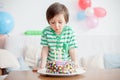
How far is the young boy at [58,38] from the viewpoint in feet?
5.12

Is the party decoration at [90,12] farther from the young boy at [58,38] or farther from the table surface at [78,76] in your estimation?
the table surface at [78,76]

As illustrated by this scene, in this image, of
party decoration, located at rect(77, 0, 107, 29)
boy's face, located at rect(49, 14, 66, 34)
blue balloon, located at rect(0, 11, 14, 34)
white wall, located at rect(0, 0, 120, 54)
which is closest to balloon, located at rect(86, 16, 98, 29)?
party decoration, located at rect(77, 0, 107, 29)

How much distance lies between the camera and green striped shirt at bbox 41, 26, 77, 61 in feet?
5.34

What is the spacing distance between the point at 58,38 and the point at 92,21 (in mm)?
2180

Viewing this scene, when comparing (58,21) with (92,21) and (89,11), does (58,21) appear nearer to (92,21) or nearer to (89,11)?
(89,11)

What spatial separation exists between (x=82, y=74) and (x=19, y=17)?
2.63 m

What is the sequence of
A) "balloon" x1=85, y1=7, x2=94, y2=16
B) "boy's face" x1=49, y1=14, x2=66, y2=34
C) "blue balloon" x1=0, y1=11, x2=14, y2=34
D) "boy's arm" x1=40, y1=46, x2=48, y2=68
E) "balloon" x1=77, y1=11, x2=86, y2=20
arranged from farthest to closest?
"balloon" x1=77, y1=11, x2=86, y2=20 < "balloon" x1=85, y1=7, x2=94, y2=16 < "blue balloon" x1=0, y1=11, x2=14, y2=34 < "boy's arm" x1=40, y1=46, x2=48, y2=68 < "boy's face" x1=49, y1=14, x2=66, y2=34

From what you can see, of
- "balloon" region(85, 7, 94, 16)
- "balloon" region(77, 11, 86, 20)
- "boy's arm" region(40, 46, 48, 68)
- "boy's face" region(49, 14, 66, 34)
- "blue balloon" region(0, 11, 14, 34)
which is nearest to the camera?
"boy's face" region(49, 14, 66, 34)

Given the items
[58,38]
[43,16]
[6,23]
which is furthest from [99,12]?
[58,38]

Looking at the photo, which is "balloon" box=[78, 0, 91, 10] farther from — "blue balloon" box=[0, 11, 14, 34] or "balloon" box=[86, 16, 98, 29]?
"blue balloon" box=[0, 11, 14, 34]

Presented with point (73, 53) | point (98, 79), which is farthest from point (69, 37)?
point (98, 79)

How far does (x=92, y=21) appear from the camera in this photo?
380cm

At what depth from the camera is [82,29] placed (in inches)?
156

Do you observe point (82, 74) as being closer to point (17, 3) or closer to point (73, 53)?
point (73, 53)
